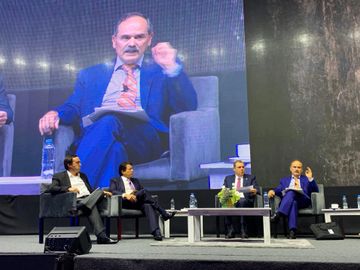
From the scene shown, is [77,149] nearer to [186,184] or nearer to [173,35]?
[186,184]

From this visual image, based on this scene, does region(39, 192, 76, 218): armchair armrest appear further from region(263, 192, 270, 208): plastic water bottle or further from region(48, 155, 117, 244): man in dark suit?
region(263, 192, 270, 208): plastic water bottle

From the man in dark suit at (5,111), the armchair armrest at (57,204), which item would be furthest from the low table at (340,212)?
the man in dark suit at (5,111)

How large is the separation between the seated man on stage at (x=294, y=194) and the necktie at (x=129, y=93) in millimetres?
2238

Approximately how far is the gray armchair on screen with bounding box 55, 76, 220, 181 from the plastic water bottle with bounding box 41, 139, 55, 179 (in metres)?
1.19

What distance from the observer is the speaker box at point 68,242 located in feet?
8.91

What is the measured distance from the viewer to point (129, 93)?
18.5 ft

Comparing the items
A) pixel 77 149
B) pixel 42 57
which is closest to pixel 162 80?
pixel 77 149

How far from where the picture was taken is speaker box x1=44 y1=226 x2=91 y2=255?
8.91ft

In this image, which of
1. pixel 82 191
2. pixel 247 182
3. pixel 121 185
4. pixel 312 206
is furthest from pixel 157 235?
pixel 312 206

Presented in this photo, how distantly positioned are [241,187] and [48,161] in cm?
274

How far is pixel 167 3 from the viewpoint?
577 cm

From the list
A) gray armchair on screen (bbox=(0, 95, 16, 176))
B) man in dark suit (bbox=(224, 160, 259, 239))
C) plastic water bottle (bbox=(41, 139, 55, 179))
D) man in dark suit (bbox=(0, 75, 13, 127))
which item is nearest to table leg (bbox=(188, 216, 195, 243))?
man in dark suit (bbox=(224, 160, 259, 239))

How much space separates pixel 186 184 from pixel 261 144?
1.14m

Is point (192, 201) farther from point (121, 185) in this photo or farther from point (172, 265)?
point (172, 265)
